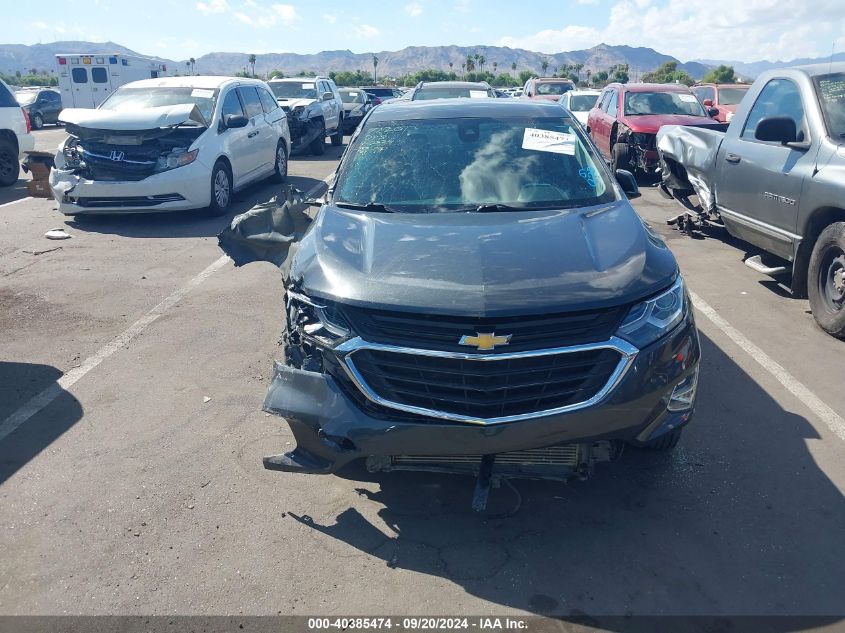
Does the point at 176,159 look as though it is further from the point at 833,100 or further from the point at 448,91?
the point at 833,100

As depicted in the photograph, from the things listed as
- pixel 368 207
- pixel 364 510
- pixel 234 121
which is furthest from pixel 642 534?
pixel 234 121

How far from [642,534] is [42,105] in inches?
1228

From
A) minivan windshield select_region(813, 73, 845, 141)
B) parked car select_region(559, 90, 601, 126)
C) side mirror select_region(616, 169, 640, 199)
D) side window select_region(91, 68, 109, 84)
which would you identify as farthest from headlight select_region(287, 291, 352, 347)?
side window select_region(91, 68, 109, 84)

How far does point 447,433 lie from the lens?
3.14 meters

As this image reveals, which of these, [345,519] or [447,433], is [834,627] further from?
[345,519]

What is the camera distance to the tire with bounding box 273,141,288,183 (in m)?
12.9

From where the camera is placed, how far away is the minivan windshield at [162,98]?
1056 centimetres

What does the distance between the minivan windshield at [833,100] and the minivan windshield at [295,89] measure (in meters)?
14.6

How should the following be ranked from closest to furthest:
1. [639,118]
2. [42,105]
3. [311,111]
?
[639,118], [311,111], [42,105]

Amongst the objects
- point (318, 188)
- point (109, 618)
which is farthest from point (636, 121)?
point (109, 618)

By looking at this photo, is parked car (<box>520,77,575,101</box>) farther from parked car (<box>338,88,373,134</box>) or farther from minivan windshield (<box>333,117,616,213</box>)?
minivan windshield (<box>333,117,616,213</box>)

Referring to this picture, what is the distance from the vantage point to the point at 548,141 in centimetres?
484

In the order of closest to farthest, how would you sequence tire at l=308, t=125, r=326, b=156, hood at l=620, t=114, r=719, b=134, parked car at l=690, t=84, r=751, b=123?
hood at l=620, t=114, r=719, b=134, tire at l=308, t=125, r=326, b=156, parked car at l=690, t=84, r=751, b=123

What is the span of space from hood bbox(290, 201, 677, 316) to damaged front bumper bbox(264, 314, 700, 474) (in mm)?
360
